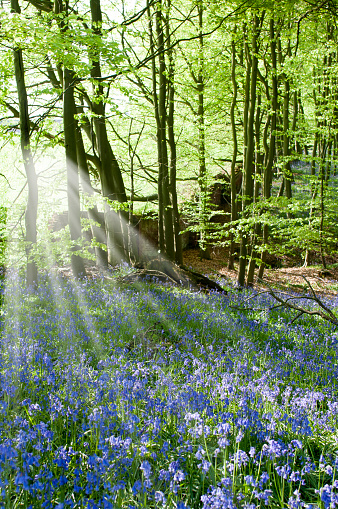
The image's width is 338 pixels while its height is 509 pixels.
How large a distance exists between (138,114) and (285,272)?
9.88m

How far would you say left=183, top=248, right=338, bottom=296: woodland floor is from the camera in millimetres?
13836

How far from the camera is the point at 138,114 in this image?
1435cm

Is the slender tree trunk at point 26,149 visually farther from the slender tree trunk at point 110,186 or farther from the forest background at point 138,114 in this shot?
the slender tree trunk at point 110,186

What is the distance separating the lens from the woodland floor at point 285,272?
1384cm

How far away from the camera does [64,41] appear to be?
5824mm

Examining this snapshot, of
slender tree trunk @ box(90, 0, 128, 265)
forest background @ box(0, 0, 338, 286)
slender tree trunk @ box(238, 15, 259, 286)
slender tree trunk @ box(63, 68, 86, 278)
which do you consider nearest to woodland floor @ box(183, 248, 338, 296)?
forest background @ box(0, 0, 338, 286)

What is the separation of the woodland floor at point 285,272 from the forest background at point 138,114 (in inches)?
43.9

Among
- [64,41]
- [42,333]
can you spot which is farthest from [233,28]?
[42,333]

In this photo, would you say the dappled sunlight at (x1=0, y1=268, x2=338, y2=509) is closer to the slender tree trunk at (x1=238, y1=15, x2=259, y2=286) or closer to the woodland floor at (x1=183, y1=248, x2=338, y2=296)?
the slender tree trunk at (x1=238, y1=15, x2=259, y2=286)

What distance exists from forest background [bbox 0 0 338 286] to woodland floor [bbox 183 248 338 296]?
1115 millimetres

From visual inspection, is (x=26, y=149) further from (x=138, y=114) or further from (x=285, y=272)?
(x=285, y=272)

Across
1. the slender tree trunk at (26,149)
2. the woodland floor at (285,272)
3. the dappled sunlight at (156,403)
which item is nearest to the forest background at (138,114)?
the slender tree trunk at (26,149)

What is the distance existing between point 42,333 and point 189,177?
48.5ft

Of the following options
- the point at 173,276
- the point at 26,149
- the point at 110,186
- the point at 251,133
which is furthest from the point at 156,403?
the point at 110,186
